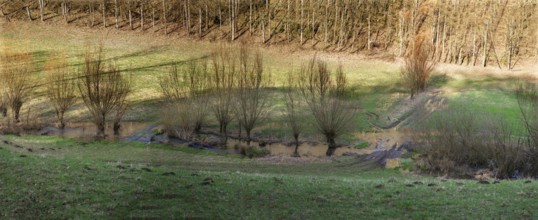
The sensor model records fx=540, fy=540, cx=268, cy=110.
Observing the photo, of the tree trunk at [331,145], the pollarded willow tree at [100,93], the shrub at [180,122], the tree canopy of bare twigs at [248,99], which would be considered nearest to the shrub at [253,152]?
the tree canopy of bare twigs at [248,99]

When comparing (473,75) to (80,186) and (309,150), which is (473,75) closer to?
(309,150)

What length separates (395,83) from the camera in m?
65.1

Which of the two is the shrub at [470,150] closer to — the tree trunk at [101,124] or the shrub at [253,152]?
the shrub at [253,152]

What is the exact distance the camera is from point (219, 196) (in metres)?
18.4

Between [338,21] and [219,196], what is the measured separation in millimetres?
72492

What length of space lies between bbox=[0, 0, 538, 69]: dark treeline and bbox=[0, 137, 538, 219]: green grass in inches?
2363

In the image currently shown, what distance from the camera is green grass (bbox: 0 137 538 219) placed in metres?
16.3

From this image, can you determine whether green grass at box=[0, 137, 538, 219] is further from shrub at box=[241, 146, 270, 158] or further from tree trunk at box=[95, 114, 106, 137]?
tree trunk at box=[95, 114, 106, 137]

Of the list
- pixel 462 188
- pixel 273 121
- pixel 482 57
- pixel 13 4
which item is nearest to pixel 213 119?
pixel 273 121

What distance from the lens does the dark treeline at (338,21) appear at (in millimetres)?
78500

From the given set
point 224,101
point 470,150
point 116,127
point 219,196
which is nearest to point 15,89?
point 116,127

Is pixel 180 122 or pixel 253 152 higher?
pixel 180 122

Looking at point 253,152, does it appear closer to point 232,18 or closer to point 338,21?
point 232,18

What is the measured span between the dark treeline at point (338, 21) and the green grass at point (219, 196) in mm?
60011
